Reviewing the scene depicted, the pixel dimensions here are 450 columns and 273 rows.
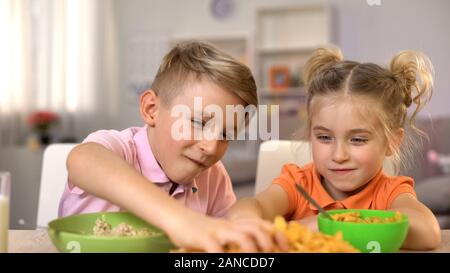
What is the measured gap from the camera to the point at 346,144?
32.3 inches

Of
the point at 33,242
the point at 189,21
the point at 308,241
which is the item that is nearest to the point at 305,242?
the point at 308,241

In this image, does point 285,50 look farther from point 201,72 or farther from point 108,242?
point 108,242

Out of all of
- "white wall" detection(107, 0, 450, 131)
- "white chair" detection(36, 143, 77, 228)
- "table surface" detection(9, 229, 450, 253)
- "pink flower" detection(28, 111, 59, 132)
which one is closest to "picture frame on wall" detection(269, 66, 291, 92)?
"white wall" detection(107, 0, 450, 131)

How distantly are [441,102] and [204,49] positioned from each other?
2.60 m

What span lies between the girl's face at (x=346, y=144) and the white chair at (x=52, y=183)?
1.67 feet

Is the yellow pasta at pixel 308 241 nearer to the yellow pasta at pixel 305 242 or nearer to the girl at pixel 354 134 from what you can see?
A: the yellow pasta at pixel 305 242

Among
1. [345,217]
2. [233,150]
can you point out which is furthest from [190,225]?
[233,150]

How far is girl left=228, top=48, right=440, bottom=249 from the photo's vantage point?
0.83 meters

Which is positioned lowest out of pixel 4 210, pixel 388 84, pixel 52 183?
pixel 52 183

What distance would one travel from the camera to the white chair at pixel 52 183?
107 cm

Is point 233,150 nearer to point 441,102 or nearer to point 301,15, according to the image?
point 301,15

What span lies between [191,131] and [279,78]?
342 centimetres

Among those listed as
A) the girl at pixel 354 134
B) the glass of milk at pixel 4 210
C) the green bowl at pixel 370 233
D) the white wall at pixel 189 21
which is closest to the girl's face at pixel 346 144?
the girl at pixel 354 134

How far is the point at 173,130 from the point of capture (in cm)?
79
